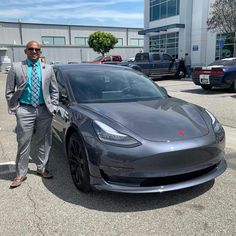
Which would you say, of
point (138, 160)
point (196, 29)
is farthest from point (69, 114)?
point (196, 29)

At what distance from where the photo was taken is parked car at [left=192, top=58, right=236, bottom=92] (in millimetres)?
12750

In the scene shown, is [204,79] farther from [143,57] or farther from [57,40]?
[57,40]

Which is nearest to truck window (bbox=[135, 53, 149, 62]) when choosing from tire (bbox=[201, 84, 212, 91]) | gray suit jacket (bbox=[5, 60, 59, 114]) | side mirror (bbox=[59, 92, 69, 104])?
tire (bbox=[201, 84, 212, 91])

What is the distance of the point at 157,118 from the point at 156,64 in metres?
17.0

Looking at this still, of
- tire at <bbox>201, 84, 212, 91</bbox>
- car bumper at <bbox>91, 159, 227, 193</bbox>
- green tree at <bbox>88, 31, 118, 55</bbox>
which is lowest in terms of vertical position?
tire at <bbox>201, 84, 212, 91</bbox>

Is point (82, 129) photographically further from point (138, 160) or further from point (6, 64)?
point (6, 64)

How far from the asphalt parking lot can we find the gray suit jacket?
1.03m

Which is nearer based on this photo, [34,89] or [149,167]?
[149,167]

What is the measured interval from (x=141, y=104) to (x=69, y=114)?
0.96 meters

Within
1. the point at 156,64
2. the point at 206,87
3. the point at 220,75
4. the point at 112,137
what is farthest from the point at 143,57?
the point at 112,137

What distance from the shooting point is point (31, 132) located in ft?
13.4

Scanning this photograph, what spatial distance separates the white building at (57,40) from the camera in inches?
2173

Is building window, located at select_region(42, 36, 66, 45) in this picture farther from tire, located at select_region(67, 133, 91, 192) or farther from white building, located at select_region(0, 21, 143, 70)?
tire, located at select_region(67, 133, 91, 192)

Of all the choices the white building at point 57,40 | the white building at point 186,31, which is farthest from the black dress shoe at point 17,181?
the white building at point 57,40
